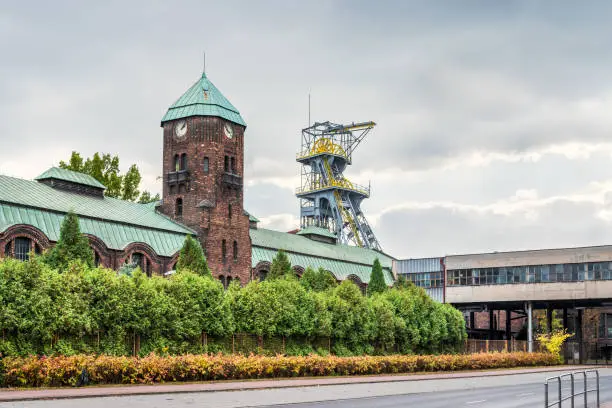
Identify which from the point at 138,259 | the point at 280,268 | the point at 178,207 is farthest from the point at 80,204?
the point at 280,268

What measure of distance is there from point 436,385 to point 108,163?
55.8m

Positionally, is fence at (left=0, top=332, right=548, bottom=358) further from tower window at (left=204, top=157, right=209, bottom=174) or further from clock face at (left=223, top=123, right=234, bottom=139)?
clock face at (left=223, top=123, right=234, bottom=139)

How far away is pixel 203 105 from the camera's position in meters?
64.1

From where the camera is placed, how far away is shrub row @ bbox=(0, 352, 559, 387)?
26953mm

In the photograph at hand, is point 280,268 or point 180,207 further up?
point 180,207

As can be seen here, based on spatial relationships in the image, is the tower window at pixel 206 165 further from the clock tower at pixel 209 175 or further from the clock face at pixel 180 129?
the clock face at pixel 180 129

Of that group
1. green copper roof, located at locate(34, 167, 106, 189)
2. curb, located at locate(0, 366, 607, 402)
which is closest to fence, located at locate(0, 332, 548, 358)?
curb, located at locate(0, 366, 607, 402)

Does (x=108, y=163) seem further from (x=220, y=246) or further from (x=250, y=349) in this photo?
(x=250, y=349)

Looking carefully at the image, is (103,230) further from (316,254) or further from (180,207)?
(316,254)

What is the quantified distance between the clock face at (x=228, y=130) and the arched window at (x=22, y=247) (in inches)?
802

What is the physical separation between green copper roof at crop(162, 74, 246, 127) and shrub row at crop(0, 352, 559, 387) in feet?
88.3

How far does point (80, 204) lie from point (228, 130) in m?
14.7

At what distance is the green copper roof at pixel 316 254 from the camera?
7100 centimetres

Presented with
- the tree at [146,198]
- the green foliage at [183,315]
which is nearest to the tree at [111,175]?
the tree at [146,198]
